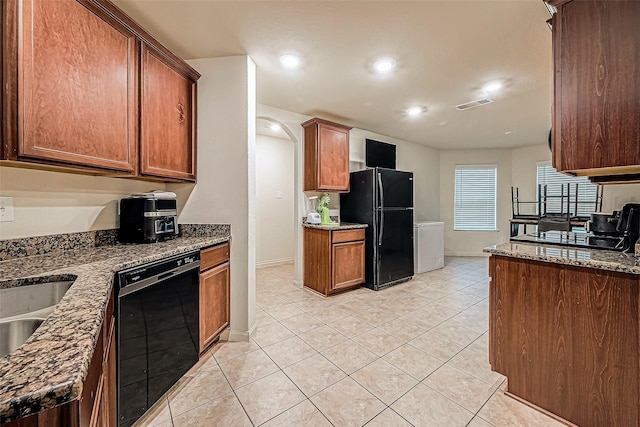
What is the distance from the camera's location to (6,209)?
4.78 ft

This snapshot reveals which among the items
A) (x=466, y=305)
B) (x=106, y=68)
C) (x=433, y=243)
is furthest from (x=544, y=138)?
(x=106, y=68)

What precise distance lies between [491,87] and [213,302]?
3.52 metres

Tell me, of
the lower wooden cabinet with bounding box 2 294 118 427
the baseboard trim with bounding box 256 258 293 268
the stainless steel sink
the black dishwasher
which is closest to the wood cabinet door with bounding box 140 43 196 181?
the black dishwasher

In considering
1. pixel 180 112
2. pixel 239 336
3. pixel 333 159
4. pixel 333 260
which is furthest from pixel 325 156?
pixel 239 336

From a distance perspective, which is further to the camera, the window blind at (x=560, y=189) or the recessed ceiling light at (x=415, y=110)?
the window blind at (x=560, y=189)

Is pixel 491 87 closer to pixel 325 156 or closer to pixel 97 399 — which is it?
pixel 325 156

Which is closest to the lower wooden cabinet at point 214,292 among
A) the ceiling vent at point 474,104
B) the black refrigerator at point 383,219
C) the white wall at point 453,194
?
the black refrigerator at point 383,219

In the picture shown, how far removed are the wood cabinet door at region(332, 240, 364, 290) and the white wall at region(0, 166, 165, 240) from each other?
228 cm

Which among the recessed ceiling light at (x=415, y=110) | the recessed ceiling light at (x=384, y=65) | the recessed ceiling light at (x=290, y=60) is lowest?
the recessed ceiling light at (x=290, y=60)

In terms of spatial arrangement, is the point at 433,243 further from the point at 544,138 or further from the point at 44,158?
the point at 44,158

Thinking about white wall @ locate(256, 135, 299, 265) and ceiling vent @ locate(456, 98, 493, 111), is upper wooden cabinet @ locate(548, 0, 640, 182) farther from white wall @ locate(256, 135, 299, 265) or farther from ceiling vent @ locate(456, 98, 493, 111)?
white wall @ locate(256, 135, 299, 265)

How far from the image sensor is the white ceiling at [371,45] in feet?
5.93

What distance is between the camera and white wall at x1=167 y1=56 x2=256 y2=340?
236cm

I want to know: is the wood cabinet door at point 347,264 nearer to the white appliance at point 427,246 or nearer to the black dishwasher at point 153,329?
the white appliance at point 427,246
